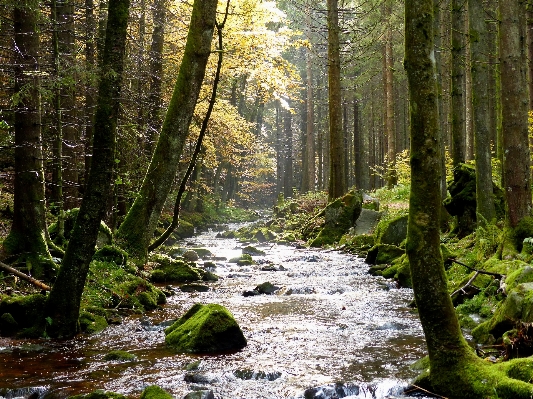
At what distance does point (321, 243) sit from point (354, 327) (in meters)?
12.0

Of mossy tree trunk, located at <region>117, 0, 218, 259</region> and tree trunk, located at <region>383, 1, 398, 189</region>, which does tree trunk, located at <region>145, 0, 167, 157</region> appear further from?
tree trunk, located at <region>383, 1, 398, 189</region>

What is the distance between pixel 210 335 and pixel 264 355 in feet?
2.69

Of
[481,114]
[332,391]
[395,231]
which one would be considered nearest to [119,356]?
[332,391]

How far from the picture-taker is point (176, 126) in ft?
32.4

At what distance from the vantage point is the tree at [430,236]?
13.4ft

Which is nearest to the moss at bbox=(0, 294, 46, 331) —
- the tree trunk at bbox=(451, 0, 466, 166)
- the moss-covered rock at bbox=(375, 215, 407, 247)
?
the moss-covered rock at bbox=(375, 215, 407, 247)

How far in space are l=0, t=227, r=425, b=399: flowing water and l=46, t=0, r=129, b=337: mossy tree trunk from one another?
78 cm

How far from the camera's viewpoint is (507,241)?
829cm

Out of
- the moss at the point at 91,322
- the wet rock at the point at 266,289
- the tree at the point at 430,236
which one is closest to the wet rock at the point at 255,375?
the tree at the point at 430,236

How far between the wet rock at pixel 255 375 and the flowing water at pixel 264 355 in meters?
0.01

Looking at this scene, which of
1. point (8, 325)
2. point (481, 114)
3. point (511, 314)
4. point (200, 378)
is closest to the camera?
point (200, 378)

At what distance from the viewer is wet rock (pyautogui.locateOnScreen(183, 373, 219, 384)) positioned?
17.4ft

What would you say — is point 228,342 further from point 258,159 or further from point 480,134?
point 258,159

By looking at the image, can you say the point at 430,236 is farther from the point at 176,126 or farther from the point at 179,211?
the point at 179,211
